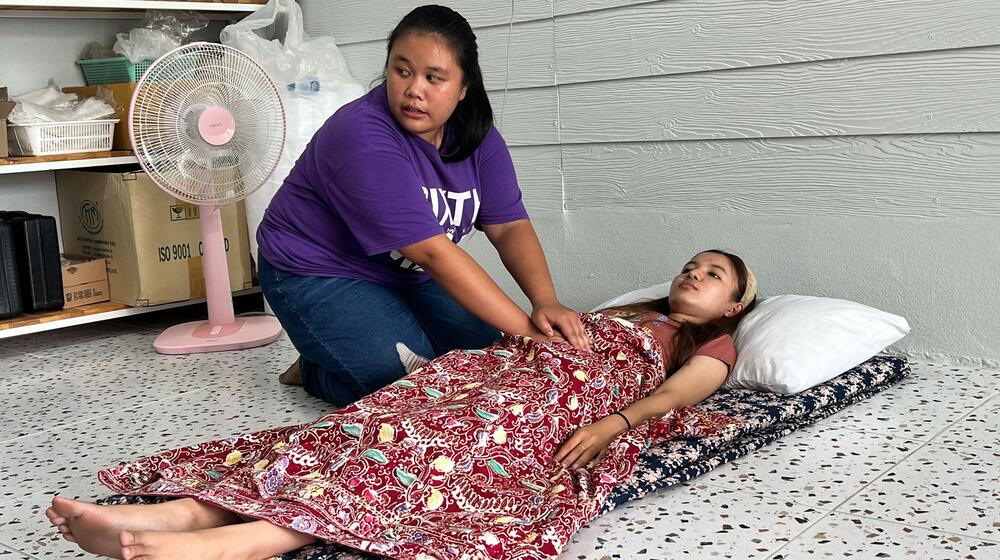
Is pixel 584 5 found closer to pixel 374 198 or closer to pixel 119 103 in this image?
pixel 374 198

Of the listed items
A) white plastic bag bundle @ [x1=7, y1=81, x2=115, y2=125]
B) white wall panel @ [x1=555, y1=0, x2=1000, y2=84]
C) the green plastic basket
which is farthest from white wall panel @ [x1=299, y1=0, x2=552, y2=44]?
white plastic bag bundle @ [x1=7, y1=81, x2=115, y2=125]

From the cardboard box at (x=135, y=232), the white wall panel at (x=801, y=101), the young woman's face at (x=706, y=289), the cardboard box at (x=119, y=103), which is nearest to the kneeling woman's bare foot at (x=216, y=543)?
the young woman's face at (x=706, y=289)

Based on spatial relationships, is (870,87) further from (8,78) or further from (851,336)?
(8,78)

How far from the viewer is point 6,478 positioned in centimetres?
226

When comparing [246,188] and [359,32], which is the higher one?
[359,32]

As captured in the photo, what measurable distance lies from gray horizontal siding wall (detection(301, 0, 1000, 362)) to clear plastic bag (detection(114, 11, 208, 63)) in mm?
1077

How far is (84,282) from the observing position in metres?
3.68

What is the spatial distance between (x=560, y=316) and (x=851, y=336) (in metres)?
0.85

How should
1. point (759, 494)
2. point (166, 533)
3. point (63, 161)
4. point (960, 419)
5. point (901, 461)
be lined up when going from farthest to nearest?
point (63, 161)
point (960, 419)
point (901, 461)
point (759, 494)
point (166, 533)

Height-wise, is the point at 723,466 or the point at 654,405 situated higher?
the point at 654,405

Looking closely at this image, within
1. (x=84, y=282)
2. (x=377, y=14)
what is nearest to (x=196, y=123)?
(x=84, y=282)

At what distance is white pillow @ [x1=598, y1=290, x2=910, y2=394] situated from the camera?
248 centimetres

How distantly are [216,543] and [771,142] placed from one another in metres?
2.06

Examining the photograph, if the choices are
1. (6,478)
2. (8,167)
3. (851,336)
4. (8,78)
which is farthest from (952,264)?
(8,78)
